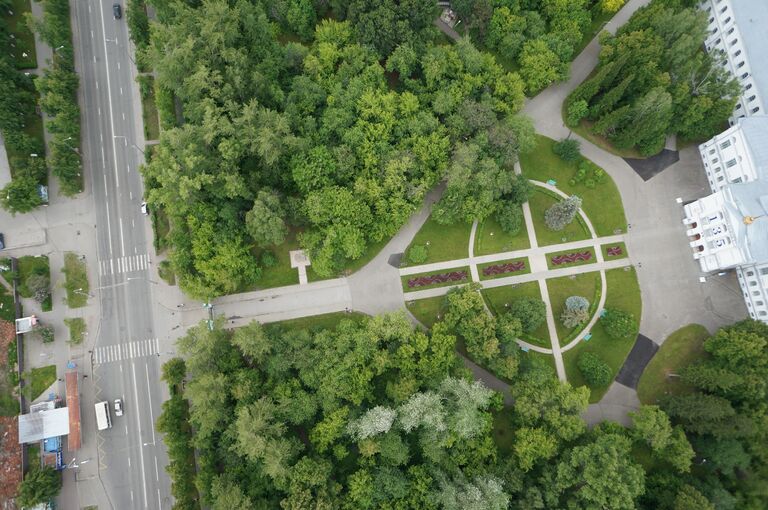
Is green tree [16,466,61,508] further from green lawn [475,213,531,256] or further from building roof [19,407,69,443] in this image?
green lawn [475,213,531,256]

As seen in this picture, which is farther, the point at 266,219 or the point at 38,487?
the point at 266,219

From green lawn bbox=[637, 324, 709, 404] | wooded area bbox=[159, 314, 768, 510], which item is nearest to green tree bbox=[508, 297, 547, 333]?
A: wooded area bbox=[159, 314, 768, 510]

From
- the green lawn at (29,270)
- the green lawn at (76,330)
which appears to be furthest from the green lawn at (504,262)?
the green lawn at (29,270)

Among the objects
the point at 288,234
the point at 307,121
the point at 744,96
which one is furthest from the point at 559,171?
the point at 288,234

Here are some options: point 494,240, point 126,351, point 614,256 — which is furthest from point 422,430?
point 126,351

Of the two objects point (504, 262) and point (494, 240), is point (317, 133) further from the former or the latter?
point (504, 262)

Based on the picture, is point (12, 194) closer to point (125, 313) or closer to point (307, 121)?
point (125, 313)
